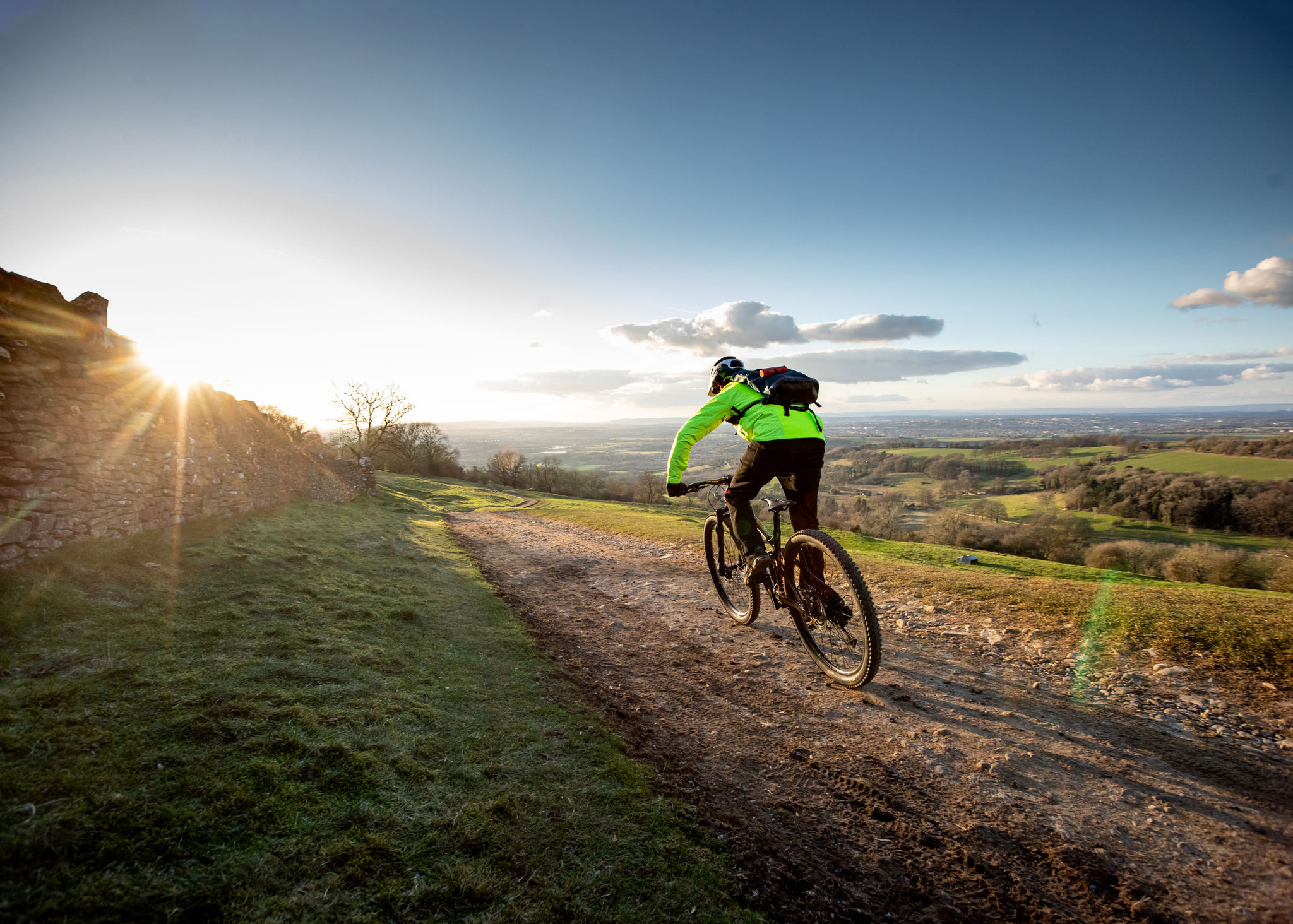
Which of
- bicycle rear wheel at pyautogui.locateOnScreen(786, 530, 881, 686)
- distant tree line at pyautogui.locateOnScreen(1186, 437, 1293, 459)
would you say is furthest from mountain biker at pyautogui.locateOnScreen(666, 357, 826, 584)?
distant tree line at pyautogui.locateOnScreen(1186, 437, 1293, 459)

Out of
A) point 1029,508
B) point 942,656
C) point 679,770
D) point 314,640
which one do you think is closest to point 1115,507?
point 1029,508

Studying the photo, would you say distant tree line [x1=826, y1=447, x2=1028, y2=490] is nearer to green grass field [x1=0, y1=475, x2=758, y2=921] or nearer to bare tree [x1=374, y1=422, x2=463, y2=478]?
bare tree [x1=374, y1=422, x2=463, y2=478]

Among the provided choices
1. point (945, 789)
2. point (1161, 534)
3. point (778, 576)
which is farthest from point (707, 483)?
point (1161, 534)

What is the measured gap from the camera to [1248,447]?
40.7m

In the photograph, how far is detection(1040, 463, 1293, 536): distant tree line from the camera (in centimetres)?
2219

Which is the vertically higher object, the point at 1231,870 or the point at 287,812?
the point at 287,812

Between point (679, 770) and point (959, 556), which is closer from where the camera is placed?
point (679, 770)

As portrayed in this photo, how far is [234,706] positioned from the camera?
3.47 metres

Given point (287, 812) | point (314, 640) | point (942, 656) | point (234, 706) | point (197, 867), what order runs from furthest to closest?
point (942, 656)
point (314, 640)
point (234, 706)
point (287, 812)
point (197, 867)

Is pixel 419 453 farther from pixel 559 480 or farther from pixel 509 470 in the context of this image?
pixel 559 480

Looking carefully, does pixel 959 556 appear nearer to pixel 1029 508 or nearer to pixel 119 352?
pixel 119 352

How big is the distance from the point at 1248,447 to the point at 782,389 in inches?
2402

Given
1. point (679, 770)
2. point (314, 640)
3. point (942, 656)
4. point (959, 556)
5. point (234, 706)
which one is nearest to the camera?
point (234, 706)

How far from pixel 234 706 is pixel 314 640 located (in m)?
1.72
